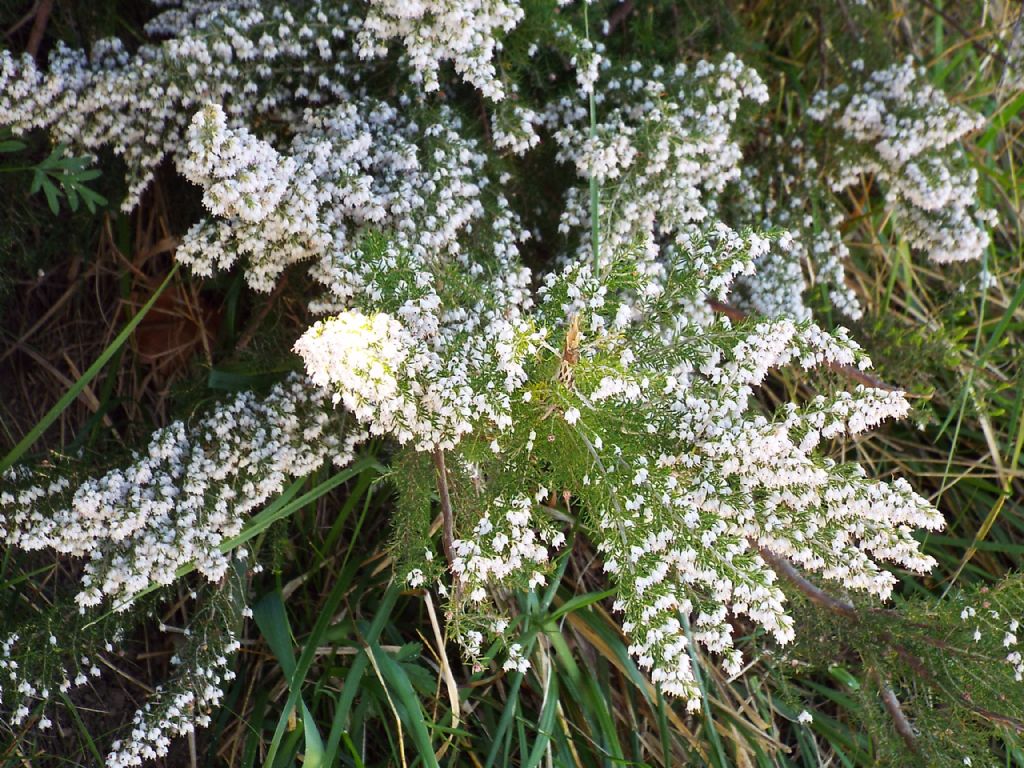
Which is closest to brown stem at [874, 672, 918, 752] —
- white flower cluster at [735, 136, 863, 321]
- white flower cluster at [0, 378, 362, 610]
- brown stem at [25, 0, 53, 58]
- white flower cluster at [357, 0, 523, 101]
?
white flower cluster at [735, 136, 863, 321]

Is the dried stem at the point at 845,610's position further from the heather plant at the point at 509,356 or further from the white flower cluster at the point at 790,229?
the white flower cluster at the point at 790,229

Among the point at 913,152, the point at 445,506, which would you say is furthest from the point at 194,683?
the point at 913,152

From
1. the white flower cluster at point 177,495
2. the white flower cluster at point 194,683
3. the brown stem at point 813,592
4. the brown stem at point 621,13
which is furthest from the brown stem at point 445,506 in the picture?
the brown stem at point 621,13

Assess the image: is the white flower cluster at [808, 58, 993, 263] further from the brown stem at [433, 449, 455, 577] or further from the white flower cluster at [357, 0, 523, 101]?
the brown stem at [433, 449, 455, 577]

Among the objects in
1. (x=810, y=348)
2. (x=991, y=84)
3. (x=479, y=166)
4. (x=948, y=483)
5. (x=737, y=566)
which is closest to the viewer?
(x=737, y=566)

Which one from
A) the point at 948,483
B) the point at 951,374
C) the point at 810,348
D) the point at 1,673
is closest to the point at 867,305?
the point at 951,374

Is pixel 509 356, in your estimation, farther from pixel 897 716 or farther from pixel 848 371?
pixel 897 716

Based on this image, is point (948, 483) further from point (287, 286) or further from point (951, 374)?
point (287, 286)
